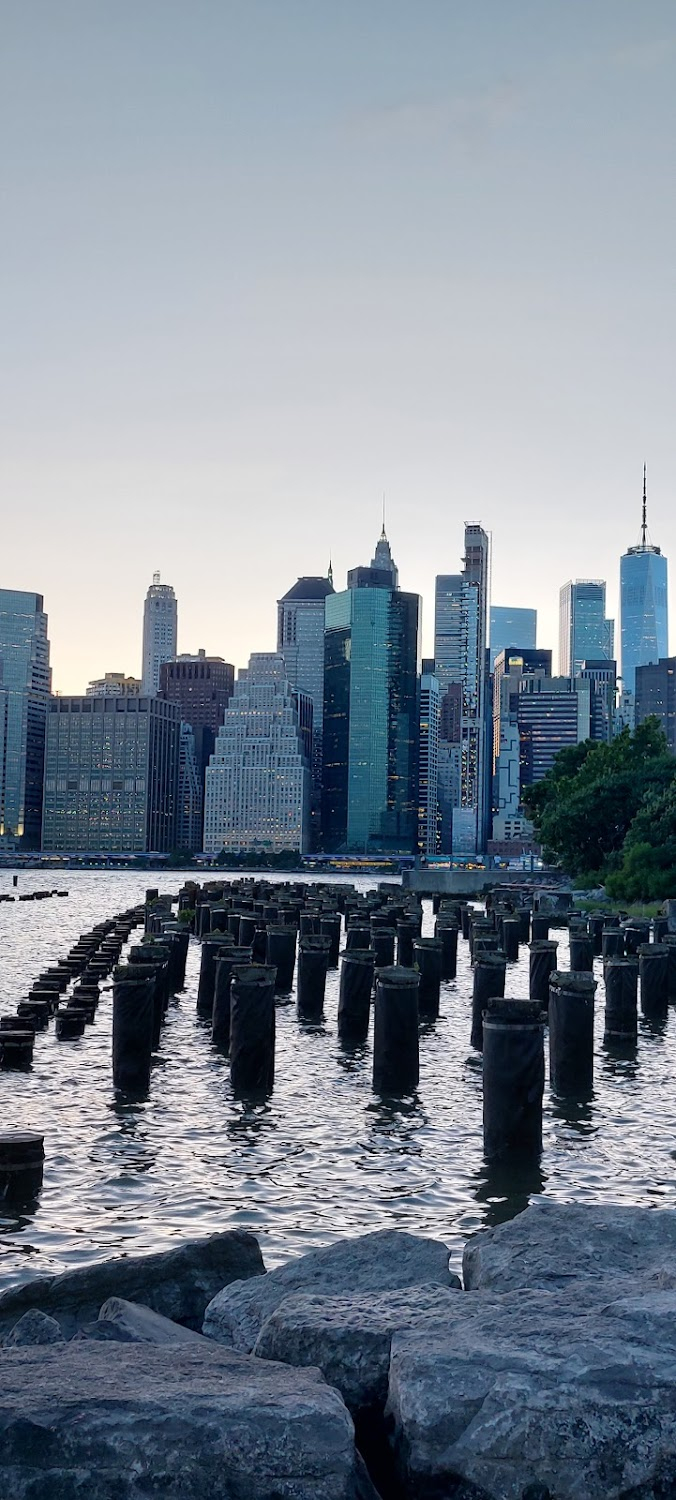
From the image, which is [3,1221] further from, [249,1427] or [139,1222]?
[249,1427]

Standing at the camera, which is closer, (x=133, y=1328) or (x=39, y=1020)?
(x=133, y=1328)

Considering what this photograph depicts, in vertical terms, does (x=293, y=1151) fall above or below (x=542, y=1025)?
below

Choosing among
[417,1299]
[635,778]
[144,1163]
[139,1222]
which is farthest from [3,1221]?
[635,778]

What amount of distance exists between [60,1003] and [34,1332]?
22.1 meters

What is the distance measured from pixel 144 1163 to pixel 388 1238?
6951mm

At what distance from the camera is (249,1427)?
525cm

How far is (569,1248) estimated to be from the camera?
8352 mm

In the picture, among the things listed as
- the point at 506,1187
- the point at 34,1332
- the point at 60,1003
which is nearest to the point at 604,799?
the point at 60,1003

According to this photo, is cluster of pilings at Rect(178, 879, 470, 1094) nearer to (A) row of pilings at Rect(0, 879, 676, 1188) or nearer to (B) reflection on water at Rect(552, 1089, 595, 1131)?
(A) row of pilings at Rect(0, 879, 676, 1188)

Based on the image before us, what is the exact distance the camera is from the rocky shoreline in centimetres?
512

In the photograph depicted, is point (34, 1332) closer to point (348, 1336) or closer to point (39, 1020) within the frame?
point (348, 1336)

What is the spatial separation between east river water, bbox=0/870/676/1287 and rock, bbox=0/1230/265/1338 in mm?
2741

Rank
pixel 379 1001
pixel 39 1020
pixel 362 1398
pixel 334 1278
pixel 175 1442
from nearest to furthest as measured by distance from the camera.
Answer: pixel 175 1442, pixel 362 1398, pixel 334 1278, pixel 379 1001, pixel 39 1020

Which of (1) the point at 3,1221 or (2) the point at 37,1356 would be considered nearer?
(2) the point at 37,1356
